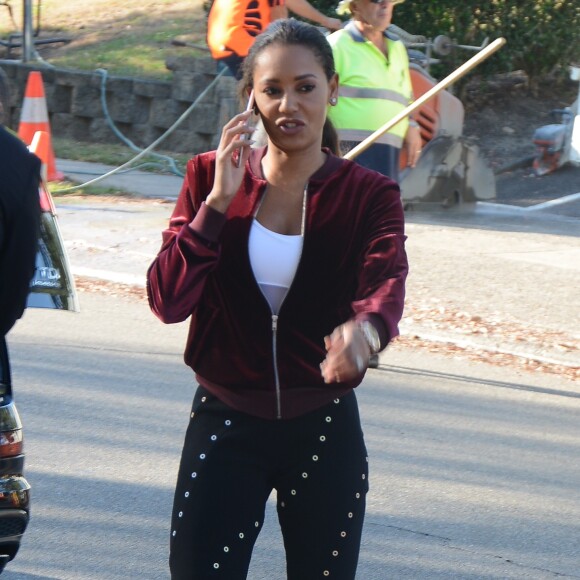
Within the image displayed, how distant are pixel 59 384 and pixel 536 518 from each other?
2.63m

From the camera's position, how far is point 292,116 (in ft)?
9.39

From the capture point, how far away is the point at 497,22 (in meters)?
15.0

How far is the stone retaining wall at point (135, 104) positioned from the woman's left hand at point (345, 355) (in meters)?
11.0

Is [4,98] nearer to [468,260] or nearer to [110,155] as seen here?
[468,260]

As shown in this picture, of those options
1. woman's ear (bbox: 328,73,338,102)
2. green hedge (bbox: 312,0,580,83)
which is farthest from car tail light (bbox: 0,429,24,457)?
green hedge (bbox: 312,0,580,83)

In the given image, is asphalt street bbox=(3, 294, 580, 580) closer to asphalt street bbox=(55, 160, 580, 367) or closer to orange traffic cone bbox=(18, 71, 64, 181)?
asphalt street bbox=(55, 160, 580, 367)

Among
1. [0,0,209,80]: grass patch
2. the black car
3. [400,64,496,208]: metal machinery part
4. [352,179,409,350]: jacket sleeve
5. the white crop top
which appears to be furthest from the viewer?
[0,0,209,80]: grass patch

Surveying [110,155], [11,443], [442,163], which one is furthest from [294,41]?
[110,155]

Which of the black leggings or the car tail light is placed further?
the car tail light

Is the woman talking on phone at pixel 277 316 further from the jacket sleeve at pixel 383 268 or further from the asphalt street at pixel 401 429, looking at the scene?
the asphalt street at pixel 401 429

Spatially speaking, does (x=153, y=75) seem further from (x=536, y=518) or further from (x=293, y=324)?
(x=293, y=324)

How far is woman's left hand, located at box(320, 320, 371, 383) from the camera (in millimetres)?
2553

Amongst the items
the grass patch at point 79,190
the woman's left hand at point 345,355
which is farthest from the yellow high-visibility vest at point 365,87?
the grass patch at point 79,190

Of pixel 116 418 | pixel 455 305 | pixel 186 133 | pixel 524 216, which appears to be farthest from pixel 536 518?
pixel 186 133
